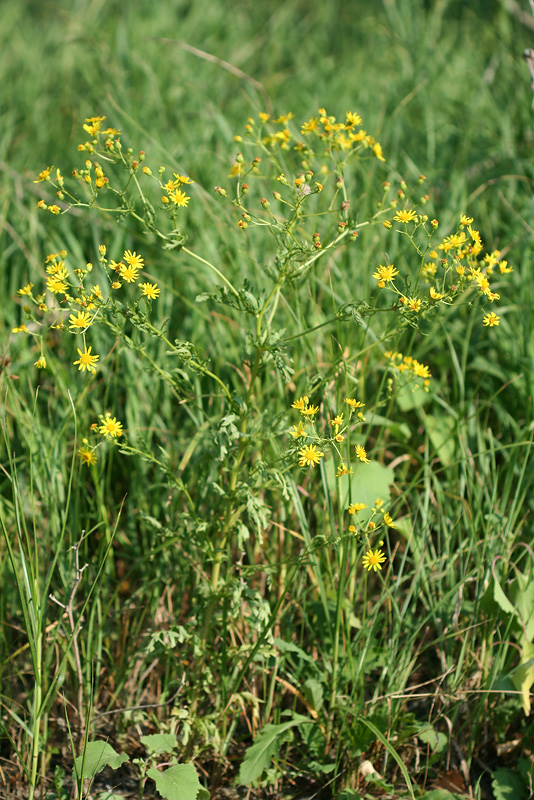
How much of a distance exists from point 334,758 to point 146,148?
2.26 m

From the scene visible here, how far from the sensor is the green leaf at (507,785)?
62.4 inches

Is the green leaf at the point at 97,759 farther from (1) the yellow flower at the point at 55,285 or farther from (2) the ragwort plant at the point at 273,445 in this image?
(1) the yellow flower at the point at 55,285

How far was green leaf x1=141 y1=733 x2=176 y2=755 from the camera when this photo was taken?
57.6 inches

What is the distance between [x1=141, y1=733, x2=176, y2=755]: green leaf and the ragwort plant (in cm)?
5

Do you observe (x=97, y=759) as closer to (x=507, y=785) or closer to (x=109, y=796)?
(x=109, y=796)

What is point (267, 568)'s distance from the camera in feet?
5.11

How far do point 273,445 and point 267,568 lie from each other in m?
0.28

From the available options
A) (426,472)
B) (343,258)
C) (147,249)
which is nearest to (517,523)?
(426,472)

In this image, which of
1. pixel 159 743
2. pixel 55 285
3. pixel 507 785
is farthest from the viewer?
pixel 507 785

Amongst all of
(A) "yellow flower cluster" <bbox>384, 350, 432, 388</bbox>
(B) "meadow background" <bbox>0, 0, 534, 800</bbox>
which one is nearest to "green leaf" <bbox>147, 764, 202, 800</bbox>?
(B) "meadow background" <bbox>0, 0, 534, 800</bbox>

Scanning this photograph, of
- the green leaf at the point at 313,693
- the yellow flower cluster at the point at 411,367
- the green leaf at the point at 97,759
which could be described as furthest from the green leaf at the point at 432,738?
the yellow flower cluster at the point at 411,367

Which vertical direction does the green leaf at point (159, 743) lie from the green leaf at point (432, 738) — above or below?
above

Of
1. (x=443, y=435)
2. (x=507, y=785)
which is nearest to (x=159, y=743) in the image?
(x=507, y=785)

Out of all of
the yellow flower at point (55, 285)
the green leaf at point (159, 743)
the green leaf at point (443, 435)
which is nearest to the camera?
the yellow flower at point (55, 285)
